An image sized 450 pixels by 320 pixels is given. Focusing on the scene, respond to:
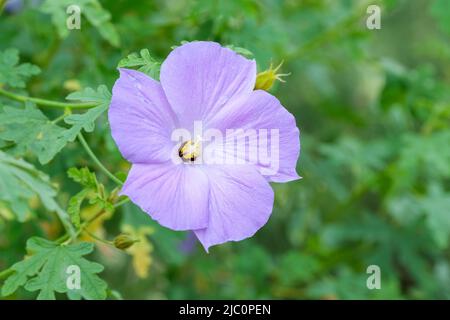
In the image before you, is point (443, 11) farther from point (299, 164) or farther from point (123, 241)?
point (123, 241)

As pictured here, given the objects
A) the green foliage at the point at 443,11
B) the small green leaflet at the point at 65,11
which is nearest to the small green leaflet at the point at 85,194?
the small green leaflet at the point at 65,11

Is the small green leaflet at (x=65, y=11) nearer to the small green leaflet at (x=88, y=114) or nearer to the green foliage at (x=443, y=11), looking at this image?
the small green leaflet at (x=88, y=114)

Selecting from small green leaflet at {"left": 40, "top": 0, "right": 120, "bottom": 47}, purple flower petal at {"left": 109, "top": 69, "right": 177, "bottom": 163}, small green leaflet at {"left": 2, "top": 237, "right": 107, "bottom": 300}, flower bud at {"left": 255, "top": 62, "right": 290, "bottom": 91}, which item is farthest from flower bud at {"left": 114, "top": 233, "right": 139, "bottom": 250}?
small green leaflet at {"left": 40, "top": 0, "right": 120, "bottom": 47}

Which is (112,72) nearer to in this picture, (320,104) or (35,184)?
(35,184)

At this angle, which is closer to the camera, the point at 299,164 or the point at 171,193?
the point at 171,193

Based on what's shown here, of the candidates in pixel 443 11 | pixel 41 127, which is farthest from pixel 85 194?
pixel 443 11

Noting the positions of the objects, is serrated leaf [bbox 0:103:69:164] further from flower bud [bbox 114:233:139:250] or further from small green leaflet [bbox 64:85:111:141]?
flower bud [bbox 114:233:139:250]

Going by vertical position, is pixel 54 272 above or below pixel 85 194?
below
